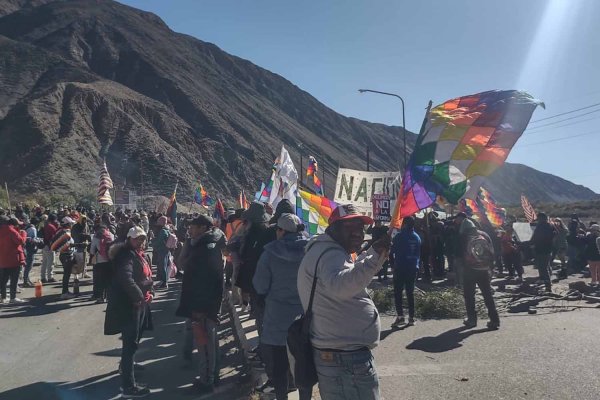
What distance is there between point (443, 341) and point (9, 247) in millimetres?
8318

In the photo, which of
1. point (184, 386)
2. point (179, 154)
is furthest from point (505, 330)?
point (179, 154)

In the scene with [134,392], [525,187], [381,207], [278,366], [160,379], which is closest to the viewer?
[278,366]

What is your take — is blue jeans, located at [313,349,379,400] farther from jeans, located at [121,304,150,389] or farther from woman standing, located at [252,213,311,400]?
jeans, located at [121,304,150,389]

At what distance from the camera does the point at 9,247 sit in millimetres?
10258

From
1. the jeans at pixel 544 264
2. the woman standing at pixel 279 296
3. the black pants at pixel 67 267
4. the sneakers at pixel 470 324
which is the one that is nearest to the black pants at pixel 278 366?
the woman standing at pixel 279 296

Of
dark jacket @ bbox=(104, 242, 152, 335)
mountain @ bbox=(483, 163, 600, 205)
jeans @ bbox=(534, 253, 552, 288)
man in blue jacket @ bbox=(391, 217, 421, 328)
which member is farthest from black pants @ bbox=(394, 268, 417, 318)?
mountain @ bbox=(483, 163, 600, 205)

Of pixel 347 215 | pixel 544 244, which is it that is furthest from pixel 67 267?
pixel 544 244

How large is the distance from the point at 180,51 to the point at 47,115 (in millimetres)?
56065

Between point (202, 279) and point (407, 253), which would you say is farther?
point (407, 253)

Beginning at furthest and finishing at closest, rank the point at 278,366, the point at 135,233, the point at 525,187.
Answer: the point at 525,187, the point at 135,233, the point at 278,366

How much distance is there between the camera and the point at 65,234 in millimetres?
11773

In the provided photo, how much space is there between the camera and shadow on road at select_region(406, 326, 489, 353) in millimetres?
6856

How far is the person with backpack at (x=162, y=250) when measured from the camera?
12234mm

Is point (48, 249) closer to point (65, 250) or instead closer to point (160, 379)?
point (65, 250)
